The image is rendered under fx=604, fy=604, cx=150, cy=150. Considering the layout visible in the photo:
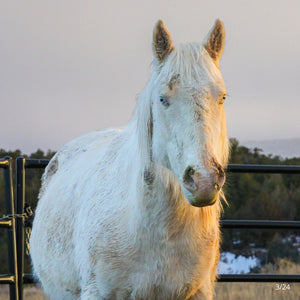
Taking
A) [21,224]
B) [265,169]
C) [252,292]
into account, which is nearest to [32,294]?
[21,224]

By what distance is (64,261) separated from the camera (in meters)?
3.47

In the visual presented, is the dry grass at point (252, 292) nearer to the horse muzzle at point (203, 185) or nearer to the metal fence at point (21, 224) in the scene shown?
the metal fence at point (21, 224)

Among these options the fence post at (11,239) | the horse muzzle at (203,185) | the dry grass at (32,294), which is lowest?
the dry grass at (32,294)

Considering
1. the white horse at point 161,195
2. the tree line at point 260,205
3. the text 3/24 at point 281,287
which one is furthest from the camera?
the tree line at point 260,205

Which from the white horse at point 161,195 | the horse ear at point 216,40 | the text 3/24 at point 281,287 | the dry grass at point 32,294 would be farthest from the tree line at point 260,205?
the horse ear at point 216,40

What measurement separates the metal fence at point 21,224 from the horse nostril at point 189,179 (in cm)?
219

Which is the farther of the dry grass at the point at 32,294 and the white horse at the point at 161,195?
the dry grass at the point at 32,294

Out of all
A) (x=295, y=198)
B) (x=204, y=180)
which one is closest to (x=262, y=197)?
(x=295, y=198)

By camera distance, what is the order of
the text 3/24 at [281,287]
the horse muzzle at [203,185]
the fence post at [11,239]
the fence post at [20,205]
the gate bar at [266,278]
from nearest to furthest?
the horse muzzle at [203,185], the fence post at [11,239], the fence post at [20,205], the gate bar at [266,278], the text 3/24 at [281,287]

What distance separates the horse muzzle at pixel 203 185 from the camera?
2.35 m

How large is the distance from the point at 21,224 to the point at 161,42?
8.27ft

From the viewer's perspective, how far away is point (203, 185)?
7.68 feet

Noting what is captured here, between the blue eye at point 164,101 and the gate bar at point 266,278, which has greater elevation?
the blue eye at point 164,101

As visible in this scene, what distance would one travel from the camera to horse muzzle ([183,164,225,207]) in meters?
2.35
